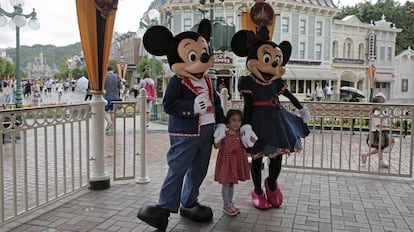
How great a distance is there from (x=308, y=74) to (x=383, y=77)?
361 inches

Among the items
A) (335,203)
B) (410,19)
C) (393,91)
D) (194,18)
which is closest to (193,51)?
(335,203)

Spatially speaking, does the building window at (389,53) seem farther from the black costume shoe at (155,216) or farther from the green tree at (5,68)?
the black costume shoe at (155,216)

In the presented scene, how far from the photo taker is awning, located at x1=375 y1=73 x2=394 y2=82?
32.4 metres

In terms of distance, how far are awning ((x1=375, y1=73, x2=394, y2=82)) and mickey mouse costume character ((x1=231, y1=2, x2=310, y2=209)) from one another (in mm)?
31422

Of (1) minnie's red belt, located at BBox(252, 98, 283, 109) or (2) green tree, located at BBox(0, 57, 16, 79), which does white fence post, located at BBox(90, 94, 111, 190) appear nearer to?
(1) minnie's red belt, located at BBox(252, 98, 283, 109)

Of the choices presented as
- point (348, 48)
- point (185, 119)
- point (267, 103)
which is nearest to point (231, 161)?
point (185, 119)

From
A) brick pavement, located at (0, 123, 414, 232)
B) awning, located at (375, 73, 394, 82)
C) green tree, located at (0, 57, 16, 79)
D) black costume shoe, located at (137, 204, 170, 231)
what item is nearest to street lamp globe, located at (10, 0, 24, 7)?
brick pavement, located at (0, 123, 414, 232)

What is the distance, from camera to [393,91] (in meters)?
34.3

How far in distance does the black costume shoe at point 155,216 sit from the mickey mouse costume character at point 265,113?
40.1 inches

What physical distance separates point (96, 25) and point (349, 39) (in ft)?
98.9

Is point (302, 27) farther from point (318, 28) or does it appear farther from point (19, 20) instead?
point (19, 20)

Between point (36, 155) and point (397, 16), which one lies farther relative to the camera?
point (397, 16)

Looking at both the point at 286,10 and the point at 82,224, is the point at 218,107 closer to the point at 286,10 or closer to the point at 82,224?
the point at 82,224

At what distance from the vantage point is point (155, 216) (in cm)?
332
